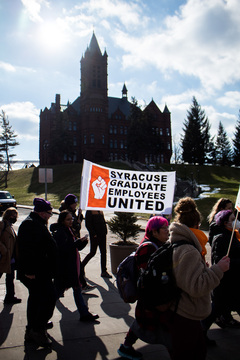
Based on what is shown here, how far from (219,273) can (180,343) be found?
711 millimetres

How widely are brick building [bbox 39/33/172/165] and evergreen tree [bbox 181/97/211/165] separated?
20.5 ft

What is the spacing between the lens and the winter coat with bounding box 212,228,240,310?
436cm

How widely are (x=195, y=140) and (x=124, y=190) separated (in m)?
66.3

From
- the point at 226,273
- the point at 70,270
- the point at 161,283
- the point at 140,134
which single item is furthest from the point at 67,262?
the point at 140,134

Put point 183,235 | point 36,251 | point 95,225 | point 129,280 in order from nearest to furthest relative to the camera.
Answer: point 183,235 < point 129,280 < point 36,251 < point 95,225

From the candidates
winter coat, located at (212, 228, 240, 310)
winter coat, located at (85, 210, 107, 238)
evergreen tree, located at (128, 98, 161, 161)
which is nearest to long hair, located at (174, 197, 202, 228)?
winter coat, located at (212, 228, 240, 310)

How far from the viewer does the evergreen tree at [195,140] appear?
230 feet

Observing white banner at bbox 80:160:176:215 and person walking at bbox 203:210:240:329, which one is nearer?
person walking at bbox 203:210:240:329

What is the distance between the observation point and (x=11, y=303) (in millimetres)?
5707

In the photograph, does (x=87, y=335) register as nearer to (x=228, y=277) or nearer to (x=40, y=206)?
(x=40, y=206)

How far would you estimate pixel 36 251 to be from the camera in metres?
4.23

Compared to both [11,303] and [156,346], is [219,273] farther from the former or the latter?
[11,303]

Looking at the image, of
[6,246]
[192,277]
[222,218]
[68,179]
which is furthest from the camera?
[68,179]

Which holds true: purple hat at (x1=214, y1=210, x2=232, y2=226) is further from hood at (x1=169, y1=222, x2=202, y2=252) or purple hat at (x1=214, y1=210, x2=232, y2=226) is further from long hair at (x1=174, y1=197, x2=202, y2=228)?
hood at (x1=169, y1=222, x2=202, y2=252)
